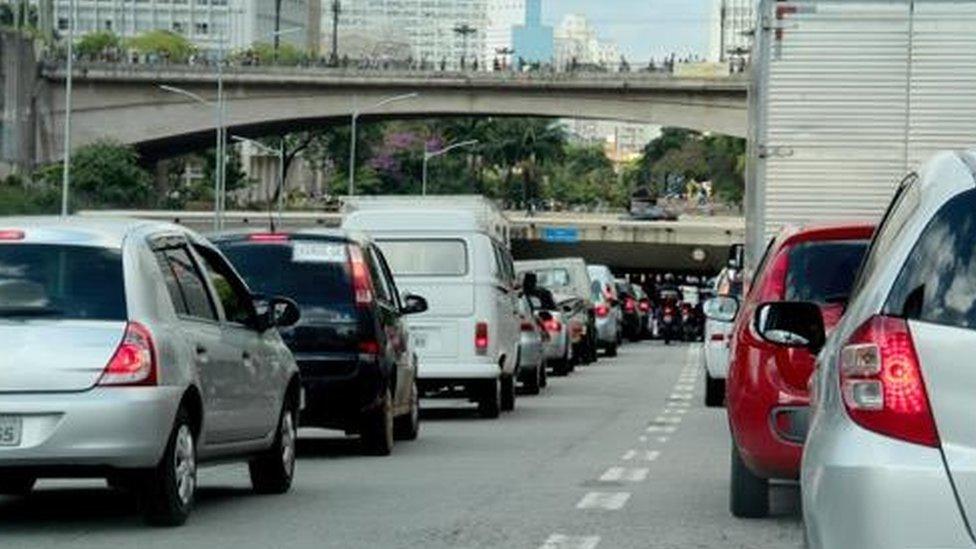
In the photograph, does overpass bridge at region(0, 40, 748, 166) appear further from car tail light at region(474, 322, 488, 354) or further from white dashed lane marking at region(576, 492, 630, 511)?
white dashed lane marking at region(576, 492, 630, 511)

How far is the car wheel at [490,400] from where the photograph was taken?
24859 mm

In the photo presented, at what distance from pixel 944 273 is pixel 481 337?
17.9 meters

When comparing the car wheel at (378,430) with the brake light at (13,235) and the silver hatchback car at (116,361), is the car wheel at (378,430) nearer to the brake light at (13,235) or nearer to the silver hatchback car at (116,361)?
the silver hatchback car at (116,361)

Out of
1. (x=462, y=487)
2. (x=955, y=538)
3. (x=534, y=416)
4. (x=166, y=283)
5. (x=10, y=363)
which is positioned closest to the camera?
(x=955, y=538)

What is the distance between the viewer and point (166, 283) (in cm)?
1291

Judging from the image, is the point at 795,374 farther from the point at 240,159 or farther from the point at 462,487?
the point at 240,159

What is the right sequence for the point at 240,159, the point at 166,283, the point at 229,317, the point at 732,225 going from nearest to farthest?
the point at 166,283 → the point at 229,317 → the point at 732,225 → the point at 240,159

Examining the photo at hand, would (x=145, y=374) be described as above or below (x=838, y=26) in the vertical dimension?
below

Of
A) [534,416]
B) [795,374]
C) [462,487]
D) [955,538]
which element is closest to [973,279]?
[955,538]

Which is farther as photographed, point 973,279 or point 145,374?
point 145,374

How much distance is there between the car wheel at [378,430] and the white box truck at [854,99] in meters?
3.70

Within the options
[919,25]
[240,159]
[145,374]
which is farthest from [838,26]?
[240,159]

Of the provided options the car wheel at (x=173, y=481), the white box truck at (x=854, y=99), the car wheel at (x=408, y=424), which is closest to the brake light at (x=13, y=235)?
the car wheel at (x=173, y=481)

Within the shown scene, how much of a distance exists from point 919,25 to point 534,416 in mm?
7140
